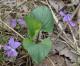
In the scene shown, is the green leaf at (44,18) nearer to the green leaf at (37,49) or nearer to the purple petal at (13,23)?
the green leaf at (37,49)

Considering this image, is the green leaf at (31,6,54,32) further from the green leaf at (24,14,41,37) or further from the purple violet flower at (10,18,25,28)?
the purple violet flower at (10,18,25,28)

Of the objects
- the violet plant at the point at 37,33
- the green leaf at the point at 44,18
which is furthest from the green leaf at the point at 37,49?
the green leaf at the point at 44,18

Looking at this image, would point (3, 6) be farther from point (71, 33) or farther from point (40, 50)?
point (40, 50)

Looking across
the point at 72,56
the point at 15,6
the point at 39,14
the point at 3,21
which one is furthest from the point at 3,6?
the point at 72,56

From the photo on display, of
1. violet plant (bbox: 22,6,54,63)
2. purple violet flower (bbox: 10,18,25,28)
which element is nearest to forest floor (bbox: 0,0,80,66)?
purple violet flower (bbox: 10,18,25,28)

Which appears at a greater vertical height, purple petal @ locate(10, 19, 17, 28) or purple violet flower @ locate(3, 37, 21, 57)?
purple petal @ locate(10, 19, 17, 28)
